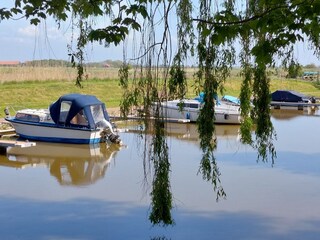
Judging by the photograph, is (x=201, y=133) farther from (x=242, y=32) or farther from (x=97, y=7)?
(x=97, y=7)

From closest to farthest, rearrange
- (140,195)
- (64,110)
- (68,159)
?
(140,195) → (68,159) → (64,110)

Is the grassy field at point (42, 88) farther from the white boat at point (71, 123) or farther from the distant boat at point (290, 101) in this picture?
the white boat at point (71, 123)

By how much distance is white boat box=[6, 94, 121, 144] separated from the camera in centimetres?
1784

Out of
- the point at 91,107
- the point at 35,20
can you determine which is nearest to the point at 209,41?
the point at 35,20

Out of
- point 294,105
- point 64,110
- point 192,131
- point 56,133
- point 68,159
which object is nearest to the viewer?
point 68,159

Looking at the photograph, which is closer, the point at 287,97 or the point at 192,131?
the point at 192,131

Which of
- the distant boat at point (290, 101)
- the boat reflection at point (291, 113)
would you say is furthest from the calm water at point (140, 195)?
the distant boat at point (290, 101)

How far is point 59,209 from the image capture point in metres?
10.2

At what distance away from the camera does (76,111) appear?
17.8m

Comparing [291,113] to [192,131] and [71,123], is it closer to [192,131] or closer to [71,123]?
[192,131]

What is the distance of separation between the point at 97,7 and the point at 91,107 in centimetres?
1328

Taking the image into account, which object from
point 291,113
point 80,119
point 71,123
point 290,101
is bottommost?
point 291,113

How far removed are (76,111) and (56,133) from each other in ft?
3.42

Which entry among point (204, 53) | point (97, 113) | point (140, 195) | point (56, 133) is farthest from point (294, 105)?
point (204, 53)
